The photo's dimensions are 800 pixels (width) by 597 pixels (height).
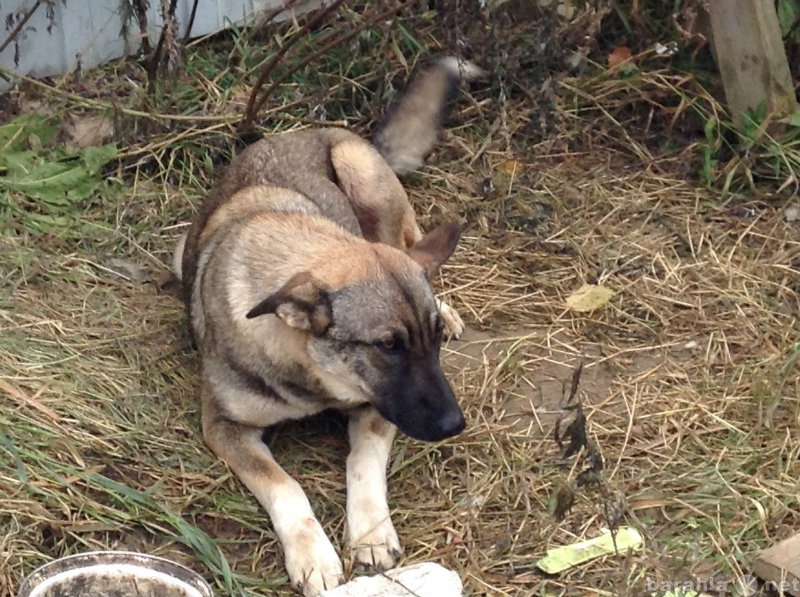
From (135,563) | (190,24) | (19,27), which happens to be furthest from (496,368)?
(19,27)

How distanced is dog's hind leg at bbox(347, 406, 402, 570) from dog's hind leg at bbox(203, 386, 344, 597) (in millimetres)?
106

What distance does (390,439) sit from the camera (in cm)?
419

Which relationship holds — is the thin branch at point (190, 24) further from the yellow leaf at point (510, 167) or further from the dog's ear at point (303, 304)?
the dog's ear at point (303, 304)

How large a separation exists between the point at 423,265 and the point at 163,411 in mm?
1099

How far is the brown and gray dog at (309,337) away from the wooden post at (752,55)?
183cm

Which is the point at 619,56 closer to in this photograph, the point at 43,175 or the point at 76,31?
the point at 76,31

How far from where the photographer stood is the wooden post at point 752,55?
5461 millimetres

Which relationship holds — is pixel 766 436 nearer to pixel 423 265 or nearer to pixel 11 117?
pixel 423 265

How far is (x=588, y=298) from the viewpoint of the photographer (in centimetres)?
514

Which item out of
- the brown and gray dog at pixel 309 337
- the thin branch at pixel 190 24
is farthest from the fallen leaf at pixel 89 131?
the brown and gray dog at pixel 309 337

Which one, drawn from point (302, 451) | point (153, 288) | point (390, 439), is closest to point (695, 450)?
point (390, 439)

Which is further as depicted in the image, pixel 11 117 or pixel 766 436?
pixel 11 117

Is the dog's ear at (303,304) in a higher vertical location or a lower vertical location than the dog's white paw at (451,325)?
higher

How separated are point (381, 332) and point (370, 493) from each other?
21.3 inches
